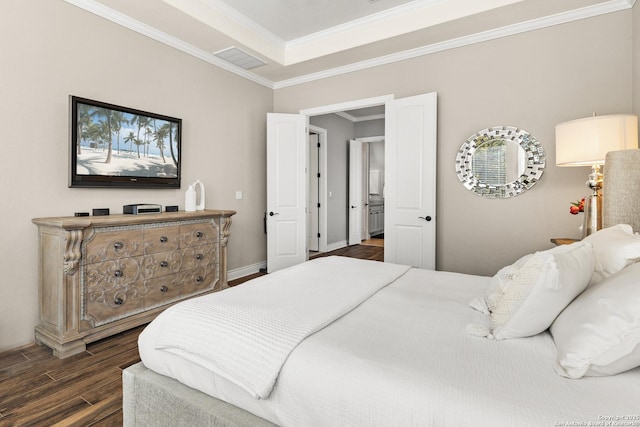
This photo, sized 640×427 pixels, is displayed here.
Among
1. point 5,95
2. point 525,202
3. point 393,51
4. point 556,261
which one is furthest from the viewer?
point 393,51

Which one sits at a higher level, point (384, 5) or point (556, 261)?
point (384, 5)

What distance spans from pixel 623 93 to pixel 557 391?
3.24m

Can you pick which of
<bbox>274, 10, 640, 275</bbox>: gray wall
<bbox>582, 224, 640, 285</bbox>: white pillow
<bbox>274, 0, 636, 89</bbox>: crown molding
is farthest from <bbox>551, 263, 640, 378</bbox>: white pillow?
<bbox>274, 0, 636, 89</bbox>: crown molding

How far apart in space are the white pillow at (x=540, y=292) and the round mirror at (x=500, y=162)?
2.24 m

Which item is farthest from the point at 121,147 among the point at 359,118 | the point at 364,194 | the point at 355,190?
the point at 364,194

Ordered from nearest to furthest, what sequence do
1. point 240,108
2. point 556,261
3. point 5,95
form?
point 556,261 → point 5,95 → point 240,108

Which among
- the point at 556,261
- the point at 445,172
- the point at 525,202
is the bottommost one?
the point at 556,261

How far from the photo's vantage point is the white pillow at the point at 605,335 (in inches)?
34.4

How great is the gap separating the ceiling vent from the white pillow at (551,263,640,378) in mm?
3820

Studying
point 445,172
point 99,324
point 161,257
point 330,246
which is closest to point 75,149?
point 161,257

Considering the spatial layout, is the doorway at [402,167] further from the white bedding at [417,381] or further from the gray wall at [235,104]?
the white bedding at [417,381]

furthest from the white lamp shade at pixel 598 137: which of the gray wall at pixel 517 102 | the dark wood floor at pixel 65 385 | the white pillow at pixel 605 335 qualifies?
the dark wood floor at pixel 65 385

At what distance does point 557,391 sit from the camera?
0.85 meters

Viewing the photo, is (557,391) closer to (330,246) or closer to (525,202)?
(525,202)
